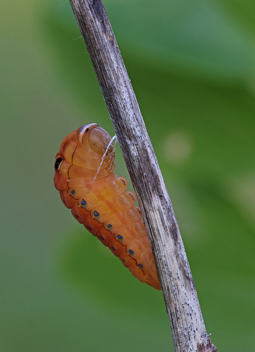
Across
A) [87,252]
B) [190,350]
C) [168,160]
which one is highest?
[168,160]

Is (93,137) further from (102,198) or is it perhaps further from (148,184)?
(148,184)

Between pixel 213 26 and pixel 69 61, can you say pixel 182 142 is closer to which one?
pixel 213 26

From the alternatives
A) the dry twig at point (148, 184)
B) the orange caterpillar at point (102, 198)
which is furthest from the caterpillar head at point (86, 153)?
the dry twig at point (148, 184)

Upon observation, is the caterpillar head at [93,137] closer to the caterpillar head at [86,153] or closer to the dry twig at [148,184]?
the caterpillar head at [86,153]

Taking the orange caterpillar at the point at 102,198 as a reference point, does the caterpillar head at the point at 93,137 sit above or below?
above

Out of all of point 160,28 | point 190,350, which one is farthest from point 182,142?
point 190,350

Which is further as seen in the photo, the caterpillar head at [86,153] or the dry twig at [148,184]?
the caterpillar head at [86,153]

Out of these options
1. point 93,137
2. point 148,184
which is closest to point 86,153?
point 93,137

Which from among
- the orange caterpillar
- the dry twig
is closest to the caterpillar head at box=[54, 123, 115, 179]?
the orange caterpillar
